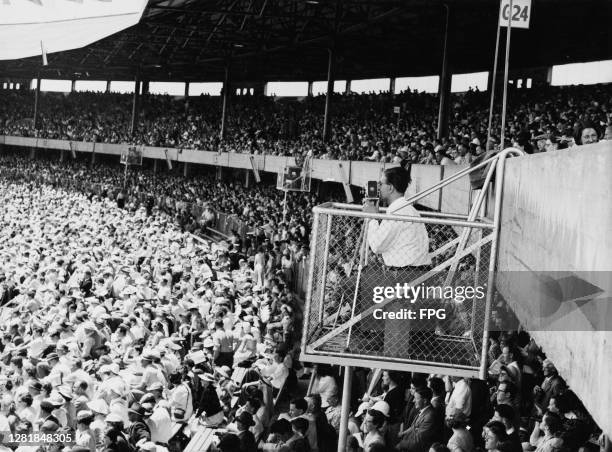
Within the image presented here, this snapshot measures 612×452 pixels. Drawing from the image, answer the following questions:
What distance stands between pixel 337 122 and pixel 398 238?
36.3 meters

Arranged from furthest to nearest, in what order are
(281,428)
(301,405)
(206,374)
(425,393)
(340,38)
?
(340,38) → (206,374) → (301,405) → (281,428) → (425,393)

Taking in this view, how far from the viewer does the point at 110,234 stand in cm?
2947

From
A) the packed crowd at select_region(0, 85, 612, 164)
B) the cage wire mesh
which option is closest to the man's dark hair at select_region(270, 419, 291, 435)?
the cage wire mesh

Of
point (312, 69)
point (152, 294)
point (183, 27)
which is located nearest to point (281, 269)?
point (152, 294)

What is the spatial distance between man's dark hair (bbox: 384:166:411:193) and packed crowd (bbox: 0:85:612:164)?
9.01 ft

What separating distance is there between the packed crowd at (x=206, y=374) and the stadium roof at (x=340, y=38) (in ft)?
31.3

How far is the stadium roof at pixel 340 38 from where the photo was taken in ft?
93.0

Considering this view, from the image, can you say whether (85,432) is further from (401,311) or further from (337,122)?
(337,122)

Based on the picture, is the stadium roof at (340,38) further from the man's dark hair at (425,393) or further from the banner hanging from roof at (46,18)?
the man's dark hair at (425,393)

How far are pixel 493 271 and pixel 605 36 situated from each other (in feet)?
91.6

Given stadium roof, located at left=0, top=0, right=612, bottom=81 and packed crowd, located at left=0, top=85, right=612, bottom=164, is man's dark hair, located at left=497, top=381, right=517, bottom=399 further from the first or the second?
stadium roof, located at left=0, top=0, right=612, bottom=81

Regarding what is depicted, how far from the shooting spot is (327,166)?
29.9 meters

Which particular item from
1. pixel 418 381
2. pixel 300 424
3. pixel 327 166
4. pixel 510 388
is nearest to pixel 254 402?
pixel 300 424

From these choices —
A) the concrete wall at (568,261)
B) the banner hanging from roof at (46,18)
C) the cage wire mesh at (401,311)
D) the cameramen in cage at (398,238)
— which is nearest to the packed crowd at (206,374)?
the cage wire mesh at (401,311)
